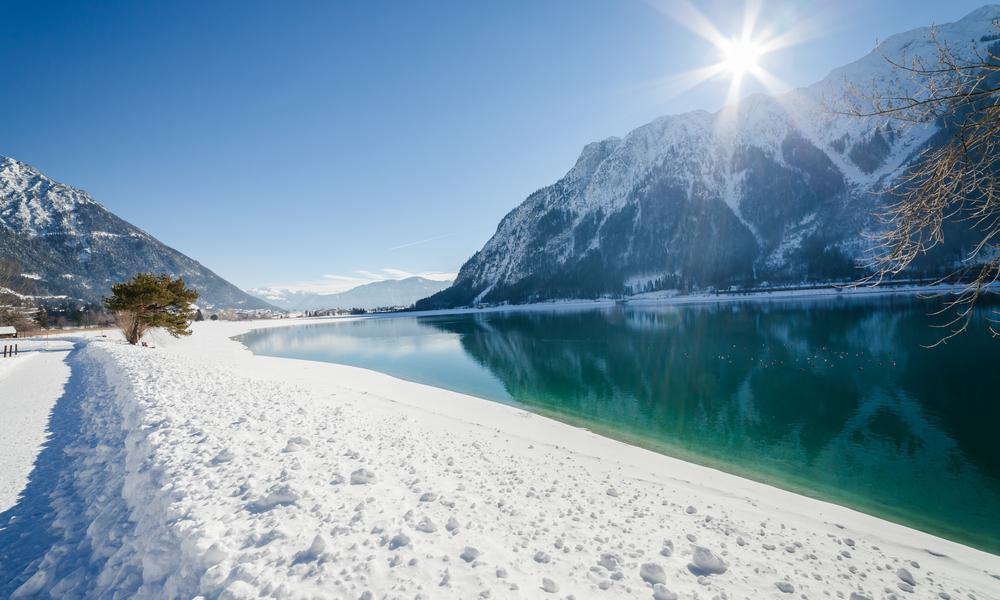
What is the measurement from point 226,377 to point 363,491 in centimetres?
1646

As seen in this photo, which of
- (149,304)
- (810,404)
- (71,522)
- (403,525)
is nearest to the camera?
(403,525)

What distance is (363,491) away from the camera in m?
8.20

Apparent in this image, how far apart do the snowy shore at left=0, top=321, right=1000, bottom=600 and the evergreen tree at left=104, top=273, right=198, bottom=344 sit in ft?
114

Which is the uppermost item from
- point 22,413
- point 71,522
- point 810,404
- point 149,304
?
point 149,304

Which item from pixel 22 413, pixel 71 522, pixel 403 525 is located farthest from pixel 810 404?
pixel 22 413

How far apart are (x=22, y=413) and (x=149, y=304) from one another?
108 feet

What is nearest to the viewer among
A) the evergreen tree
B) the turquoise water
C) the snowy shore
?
the snowy shore

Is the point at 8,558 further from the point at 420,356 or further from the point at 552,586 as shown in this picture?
the point at 420,356

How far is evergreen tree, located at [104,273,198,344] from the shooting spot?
40.1 m

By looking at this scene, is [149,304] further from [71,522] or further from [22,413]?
[71,522]

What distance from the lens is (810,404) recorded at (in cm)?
2011

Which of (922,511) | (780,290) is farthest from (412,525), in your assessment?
(780,290)

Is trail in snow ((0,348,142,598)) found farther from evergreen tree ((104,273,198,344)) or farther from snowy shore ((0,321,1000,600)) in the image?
evergreen tree ((104,273,198,344))

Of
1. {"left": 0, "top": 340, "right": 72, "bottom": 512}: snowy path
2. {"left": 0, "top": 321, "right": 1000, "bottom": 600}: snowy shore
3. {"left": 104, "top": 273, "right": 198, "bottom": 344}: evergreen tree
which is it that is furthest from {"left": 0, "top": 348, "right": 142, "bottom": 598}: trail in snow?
{"left": 104, "top": 273, "right": 198, "bottom": 344}: evergreen tree
